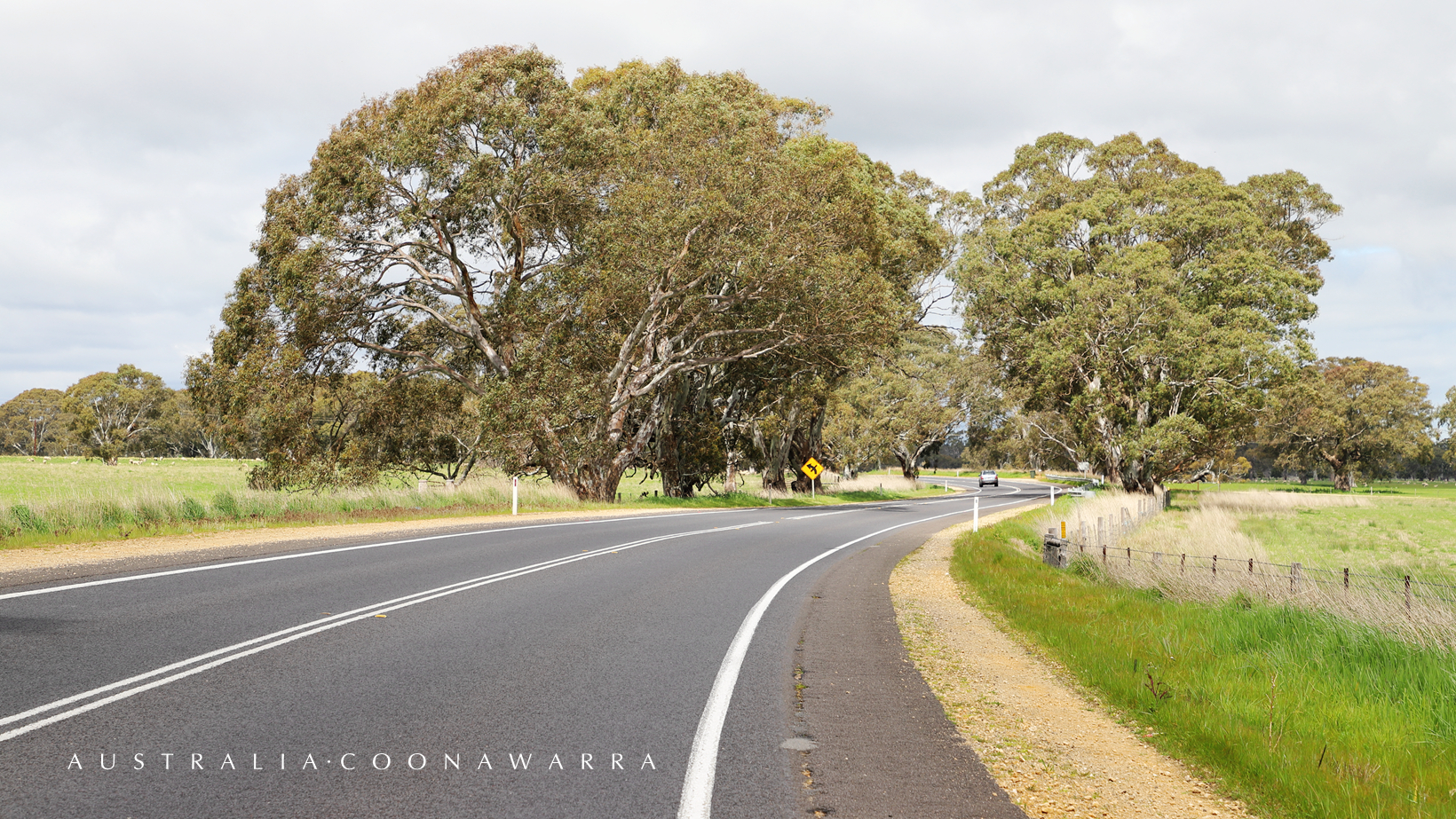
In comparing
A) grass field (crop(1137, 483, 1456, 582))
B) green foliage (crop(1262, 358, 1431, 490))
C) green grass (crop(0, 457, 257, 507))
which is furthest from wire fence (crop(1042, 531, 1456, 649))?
green foliage (crop(1262, 358, 1431, 490))

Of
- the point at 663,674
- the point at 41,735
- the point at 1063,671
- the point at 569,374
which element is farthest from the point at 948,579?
the point at 569,374

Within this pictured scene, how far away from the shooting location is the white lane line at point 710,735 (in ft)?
13.5

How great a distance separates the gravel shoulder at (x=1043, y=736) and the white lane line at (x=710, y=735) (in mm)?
1511

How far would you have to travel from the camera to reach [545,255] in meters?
33.7

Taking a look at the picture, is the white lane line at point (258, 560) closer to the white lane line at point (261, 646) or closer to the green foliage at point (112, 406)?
the white lane line at point (261, 646)

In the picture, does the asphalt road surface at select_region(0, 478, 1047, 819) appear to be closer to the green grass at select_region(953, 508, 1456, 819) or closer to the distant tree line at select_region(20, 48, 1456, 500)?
the green grass at select_region(953, 508, 1456, 819)

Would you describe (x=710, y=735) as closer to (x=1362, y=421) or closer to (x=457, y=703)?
(x=457, y=703)

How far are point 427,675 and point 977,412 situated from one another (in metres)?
71.7

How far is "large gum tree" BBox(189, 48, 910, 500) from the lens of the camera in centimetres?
2953

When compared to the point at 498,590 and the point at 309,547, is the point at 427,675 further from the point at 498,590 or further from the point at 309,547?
the point at 309,547

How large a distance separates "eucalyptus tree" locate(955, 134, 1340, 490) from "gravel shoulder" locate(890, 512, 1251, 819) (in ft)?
110

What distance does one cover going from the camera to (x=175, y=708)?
527 cm

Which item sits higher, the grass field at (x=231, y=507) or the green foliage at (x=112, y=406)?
the green foliage at (x=112, y=406)

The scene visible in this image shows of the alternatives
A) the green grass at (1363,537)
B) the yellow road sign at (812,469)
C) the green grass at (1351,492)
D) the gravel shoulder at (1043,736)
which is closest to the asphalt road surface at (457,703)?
the gravel shoulder at (1043,736)
